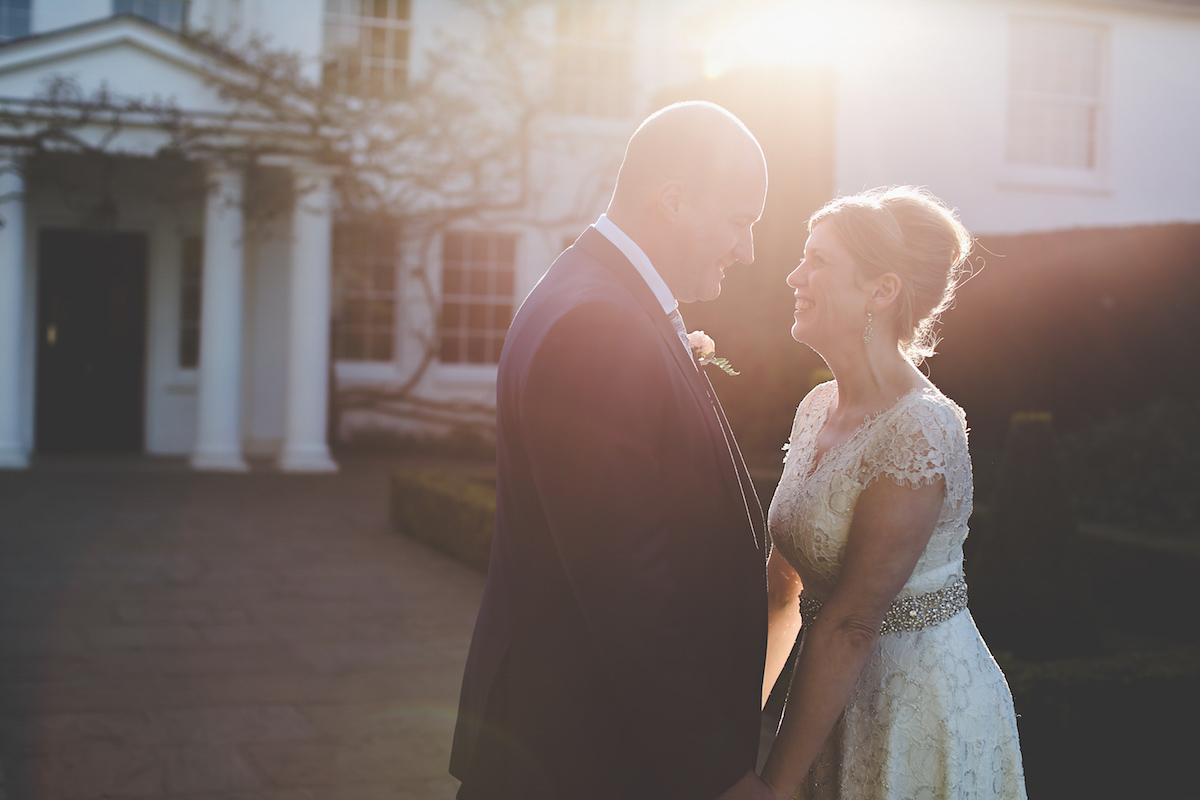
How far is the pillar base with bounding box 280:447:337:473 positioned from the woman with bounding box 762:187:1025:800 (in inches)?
475

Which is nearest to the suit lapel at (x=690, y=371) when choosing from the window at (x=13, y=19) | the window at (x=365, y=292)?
the window at (x=365, y=292)

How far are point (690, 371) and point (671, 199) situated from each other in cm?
32

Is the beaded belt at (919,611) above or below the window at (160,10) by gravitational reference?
below

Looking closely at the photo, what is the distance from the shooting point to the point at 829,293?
2293 mm

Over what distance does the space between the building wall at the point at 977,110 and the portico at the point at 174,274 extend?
7915mm

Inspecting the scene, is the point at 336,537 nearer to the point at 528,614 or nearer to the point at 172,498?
the point at 172,498

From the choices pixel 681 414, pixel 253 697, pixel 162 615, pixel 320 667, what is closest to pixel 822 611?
pixel 681 414

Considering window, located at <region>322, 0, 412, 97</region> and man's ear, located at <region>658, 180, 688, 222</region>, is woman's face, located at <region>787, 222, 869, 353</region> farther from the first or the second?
window, located at <region>322, 0, 412, 97</region>

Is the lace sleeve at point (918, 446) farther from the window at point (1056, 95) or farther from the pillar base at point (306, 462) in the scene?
the window at point (1056, 95)

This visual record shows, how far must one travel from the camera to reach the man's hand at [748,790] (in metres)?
1.78

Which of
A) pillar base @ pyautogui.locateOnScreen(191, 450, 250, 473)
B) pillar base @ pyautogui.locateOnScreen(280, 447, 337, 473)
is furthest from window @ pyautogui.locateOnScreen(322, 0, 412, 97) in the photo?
pillar base @ pyautogui.locateOnScreen(191, 450, 250, 473)

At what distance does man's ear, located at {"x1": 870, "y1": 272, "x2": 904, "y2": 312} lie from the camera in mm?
2254

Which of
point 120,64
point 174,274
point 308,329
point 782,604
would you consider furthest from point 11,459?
point 782,604

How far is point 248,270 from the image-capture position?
50.5ft
